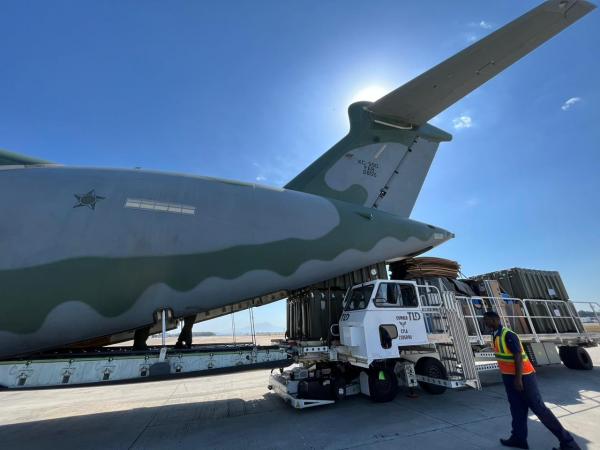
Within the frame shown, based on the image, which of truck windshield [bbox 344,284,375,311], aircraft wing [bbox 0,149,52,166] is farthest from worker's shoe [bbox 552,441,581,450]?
aircraft wing [bbox 0,149,52,166]

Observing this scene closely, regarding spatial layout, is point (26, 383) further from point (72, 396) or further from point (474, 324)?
point (474, 324)

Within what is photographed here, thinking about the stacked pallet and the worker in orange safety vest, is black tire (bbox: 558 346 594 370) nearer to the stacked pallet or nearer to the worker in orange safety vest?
the stacked pallet

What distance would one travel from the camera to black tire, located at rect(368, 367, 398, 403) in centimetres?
572

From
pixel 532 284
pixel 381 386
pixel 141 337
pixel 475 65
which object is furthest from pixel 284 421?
pixel 532 284

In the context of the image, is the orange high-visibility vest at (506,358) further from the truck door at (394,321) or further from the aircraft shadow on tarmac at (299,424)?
the truck door at (394,321)

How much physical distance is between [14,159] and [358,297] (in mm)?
6787

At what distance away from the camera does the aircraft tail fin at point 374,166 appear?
7.21 meters

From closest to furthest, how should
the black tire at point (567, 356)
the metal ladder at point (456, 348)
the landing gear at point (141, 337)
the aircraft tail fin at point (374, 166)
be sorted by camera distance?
the landing gear at point (141, 337), the metal ladder at point (456, 348), the aircraft tail fin at point (374, 166), the black tire at point (567, 356)

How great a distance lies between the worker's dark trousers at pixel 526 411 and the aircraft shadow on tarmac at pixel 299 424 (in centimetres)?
39

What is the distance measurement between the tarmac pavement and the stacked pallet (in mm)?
2546

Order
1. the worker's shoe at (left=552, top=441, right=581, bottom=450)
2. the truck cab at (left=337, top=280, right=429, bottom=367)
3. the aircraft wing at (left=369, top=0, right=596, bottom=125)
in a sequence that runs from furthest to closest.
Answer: the truck cab at (left=337, top=280, right=429, bottom=367) < the aircraft wing at (left=369, top=0, right=596, bottom=125) < the worker's shoe at (left=552, top=441, right=581, bottom=450)

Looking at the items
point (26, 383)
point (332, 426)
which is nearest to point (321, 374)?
point (332, 426)

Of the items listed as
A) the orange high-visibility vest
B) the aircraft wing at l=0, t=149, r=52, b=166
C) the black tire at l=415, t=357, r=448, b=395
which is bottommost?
the black tire at l=415, t=357, r=448, b=395

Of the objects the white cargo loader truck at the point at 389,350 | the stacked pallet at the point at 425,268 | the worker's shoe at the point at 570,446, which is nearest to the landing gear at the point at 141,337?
the white cargo loader truck at the point at 389,350
